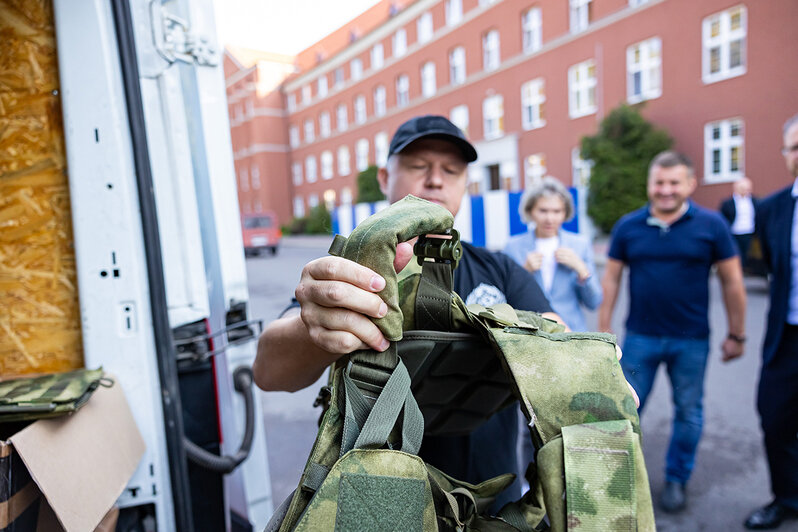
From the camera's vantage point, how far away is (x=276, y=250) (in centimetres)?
219

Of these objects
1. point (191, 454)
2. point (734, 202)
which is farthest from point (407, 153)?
point (734, 202)

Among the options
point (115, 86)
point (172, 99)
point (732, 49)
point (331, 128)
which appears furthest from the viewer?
point (331, 128)

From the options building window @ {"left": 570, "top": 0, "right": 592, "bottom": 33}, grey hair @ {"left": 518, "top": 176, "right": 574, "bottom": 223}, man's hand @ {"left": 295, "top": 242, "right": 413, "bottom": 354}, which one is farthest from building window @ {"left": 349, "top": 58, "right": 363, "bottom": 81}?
man's hand @ {"left": 295, "top": 242, "right": 413, "bottom": 354}

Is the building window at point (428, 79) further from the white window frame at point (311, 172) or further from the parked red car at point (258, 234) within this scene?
the parked red car at point (258, 234)

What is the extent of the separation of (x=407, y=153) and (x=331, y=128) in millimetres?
13272

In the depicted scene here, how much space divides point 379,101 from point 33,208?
11.7 m

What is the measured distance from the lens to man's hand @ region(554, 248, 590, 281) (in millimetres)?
2904

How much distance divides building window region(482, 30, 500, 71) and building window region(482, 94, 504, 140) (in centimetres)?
163

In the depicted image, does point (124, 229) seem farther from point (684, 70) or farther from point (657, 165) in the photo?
point (684, 70)

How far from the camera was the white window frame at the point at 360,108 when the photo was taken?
12594 mm

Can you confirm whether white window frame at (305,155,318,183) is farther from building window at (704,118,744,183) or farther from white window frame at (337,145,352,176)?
building window at (704,118,744,183)

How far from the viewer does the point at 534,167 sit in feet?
59.2

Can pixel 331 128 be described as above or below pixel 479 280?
above

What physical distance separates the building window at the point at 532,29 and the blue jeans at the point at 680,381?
12000mm
